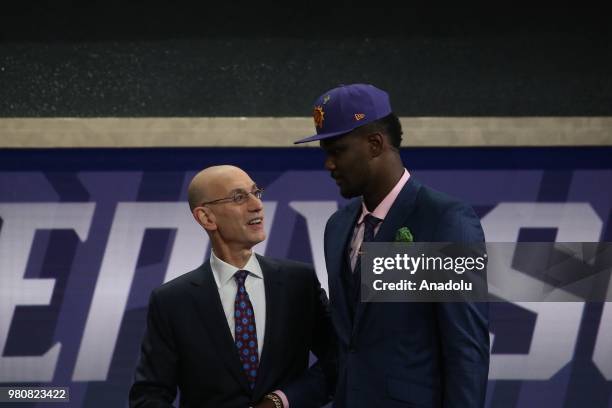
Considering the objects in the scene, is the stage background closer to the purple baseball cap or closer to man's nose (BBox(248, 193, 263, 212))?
man's nose (BBox(248, 193, 263, 212))

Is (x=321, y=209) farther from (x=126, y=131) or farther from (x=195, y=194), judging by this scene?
(x=195, y=194)

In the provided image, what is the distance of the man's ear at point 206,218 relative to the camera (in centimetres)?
296

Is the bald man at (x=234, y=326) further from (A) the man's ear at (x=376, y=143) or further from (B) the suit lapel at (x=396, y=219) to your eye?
(A) the man's ear at (x=376, y=143)

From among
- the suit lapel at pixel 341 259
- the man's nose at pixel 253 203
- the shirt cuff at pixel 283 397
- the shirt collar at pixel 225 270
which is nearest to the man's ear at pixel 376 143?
the suit lapel at pixel 341 259

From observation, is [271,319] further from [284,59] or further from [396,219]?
[284,59]

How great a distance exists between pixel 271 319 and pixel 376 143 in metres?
0.58

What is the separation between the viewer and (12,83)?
4871 mm

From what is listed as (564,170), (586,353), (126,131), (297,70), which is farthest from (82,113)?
(586,353)

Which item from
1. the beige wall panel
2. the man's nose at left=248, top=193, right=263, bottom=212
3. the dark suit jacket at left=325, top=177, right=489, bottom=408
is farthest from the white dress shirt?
the beige wall panel

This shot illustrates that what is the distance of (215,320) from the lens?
2.90m

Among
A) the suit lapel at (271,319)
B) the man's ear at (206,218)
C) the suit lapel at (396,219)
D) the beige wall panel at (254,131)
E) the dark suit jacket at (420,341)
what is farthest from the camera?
the beige wall panel at (254,131)

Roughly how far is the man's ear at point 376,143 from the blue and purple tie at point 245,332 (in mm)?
537

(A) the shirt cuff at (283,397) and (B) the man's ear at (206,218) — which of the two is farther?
(B) the man's ear at (206,218)

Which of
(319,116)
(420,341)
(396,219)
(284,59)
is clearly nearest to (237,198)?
(319,116)
